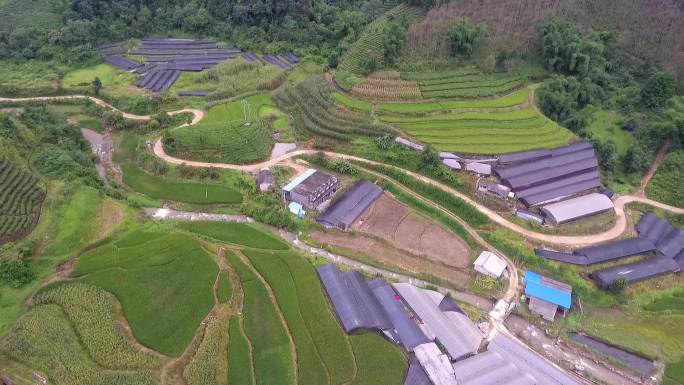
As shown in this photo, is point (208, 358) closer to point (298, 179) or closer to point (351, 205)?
point (351, 205)

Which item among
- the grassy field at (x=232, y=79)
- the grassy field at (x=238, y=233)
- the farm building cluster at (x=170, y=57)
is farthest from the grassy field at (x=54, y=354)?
the farm building cluster at (x=170, y=57)

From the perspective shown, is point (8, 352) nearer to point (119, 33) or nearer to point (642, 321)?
point (642, 321)

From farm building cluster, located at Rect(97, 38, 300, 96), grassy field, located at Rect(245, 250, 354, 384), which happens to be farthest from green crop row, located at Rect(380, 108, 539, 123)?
farm building cluster, located at Rect(97, 38, 300, 96)

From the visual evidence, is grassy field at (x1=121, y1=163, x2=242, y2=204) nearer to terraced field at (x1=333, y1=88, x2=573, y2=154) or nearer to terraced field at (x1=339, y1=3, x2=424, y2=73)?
terraced field at (x1=333, y1=88, x2=573, y2=154)

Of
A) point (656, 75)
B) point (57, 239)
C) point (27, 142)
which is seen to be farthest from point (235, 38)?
point (656, 75)

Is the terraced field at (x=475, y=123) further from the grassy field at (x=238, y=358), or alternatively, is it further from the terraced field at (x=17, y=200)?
the terraced field at (x=17, y=200)

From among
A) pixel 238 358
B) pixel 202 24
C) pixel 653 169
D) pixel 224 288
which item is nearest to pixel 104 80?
pixel 202 24
